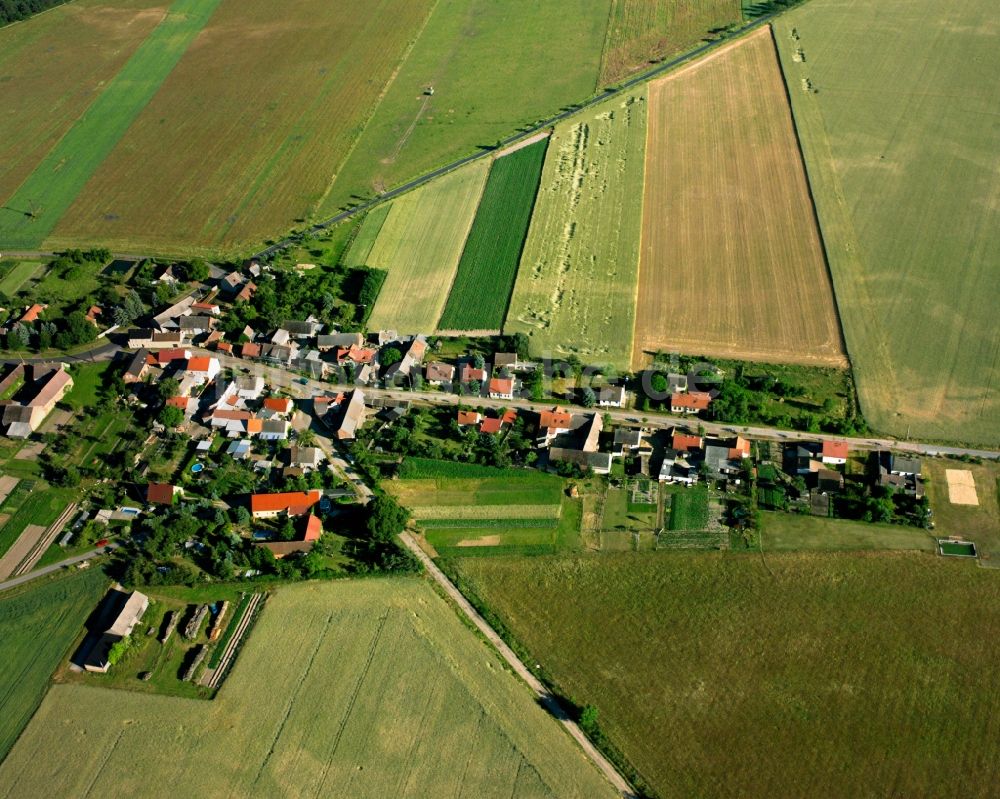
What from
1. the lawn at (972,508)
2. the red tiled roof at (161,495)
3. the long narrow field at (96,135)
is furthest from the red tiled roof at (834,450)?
the long narrow field at (96,135)

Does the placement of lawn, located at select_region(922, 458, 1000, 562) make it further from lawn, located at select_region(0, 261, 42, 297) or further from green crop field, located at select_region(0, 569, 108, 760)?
lawn, located at select_region(0, 261, 42, 297)

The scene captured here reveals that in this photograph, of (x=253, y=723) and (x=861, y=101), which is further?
(x=861, y=101)

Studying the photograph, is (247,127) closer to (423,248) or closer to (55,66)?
(423,248)

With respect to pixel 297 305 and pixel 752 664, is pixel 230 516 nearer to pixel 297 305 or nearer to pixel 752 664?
pixel 297 305

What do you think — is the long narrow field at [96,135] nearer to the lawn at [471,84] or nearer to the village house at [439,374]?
the lawn at [471,84]

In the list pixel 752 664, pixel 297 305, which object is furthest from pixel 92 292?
pixel 752 664

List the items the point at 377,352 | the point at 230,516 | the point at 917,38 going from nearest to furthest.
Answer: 1. the point at 230,516
2. the point at 377,352
3. the point at 917,38
